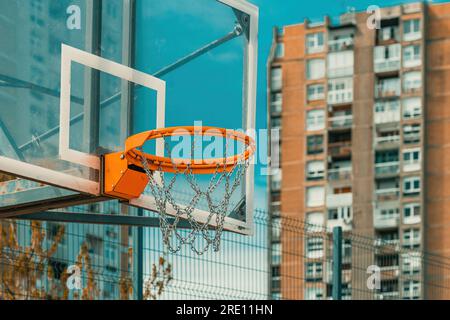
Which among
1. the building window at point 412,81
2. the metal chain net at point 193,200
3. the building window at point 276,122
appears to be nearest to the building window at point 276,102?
the building window at point 276,122

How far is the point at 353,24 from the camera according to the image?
5175 cm

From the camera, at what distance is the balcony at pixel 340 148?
49.9 metres

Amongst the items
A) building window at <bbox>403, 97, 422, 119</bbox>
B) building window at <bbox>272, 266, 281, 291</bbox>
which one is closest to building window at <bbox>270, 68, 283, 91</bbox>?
building window at <bbox>403, 97, 422, 119</bbox>

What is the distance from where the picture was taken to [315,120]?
51562mm

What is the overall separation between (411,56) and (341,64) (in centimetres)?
284

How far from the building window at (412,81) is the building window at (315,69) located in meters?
3.97

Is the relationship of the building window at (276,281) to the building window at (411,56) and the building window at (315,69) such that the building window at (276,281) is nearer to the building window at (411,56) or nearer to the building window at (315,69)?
the building window at (315,69)

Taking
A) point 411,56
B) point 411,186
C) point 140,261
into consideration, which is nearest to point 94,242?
point 140,261

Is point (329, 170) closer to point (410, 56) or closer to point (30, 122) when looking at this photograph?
point (410, 56)

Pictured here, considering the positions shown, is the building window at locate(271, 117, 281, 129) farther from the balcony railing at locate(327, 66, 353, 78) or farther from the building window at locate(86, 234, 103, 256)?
the building window at locate(86, 234, 103, 256)

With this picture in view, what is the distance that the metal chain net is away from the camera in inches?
271

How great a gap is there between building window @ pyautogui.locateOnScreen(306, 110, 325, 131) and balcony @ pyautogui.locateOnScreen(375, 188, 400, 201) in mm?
4102

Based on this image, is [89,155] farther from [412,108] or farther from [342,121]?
[342,121]

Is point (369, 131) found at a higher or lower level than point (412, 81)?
lower
